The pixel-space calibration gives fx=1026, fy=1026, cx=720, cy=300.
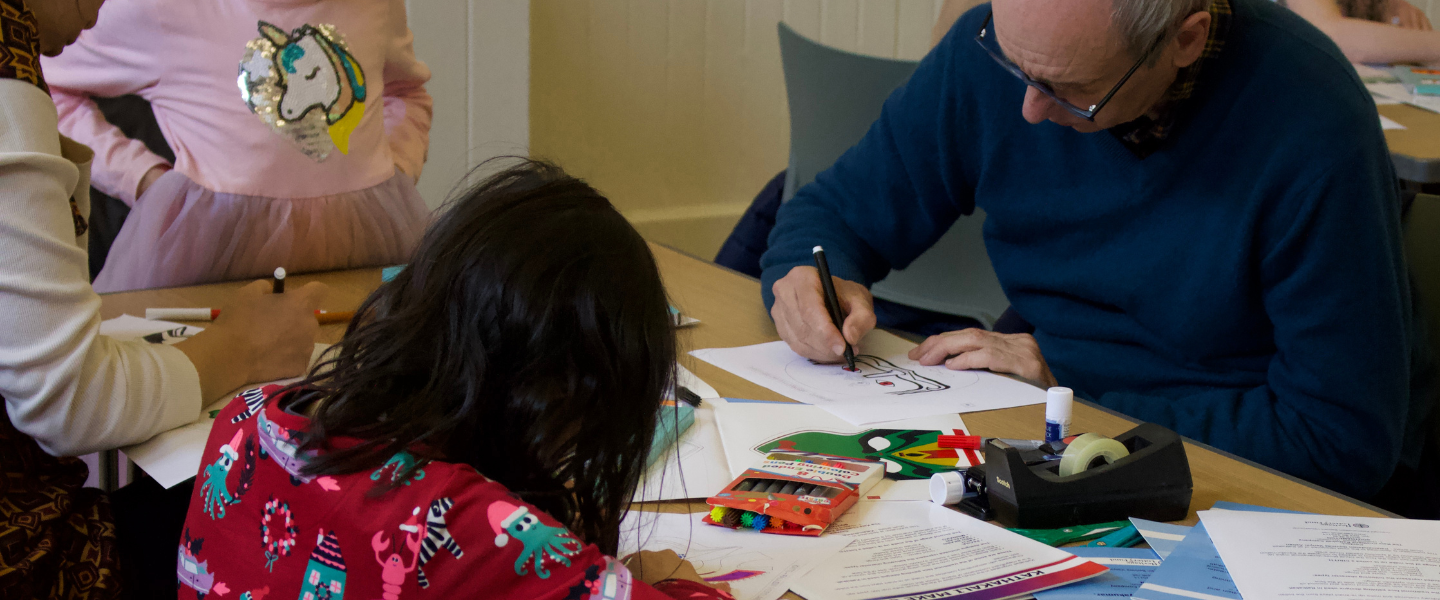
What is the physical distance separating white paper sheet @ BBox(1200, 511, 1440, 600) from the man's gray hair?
0.51 meters

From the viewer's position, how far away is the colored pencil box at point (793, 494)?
0.73m

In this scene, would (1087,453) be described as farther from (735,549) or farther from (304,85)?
(304,85)

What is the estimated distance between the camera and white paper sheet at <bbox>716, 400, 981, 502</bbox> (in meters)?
0.82

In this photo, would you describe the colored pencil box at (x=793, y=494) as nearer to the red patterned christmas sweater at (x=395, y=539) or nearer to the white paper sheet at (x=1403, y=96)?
the red patterned christmas sweater at (x=395, y=539)

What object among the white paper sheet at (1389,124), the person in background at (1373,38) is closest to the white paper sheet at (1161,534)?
the white paper sheet at (1389,124)

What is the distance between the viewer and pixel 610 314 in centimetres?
59

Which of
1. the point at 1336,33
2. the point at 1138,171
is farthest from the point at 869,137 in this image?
the point at 1336,33

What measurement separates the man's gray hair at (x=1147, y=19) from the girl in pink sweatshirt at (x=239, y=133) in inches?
37.0

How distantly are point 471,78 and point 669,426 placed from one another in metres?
1.82

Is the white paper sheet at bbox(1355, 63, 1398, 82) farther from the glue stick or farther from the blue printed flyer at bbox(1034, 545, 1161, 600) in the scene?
the blue printed flyer at bbox(1034, 545, 1161, 600)

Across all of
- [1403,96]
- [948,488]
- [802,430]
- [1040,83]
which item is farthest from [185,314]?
[1403,96]

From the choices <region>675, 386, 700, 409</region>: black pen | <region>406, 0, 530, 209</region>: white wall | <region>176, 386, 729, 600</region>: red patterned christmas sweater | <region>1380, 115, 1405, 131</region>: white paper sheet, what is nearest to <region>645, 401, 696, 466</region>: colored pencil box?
<region>675, 386, 700, 409</region>: black pen

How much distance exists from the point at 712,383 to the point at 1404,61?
2.70 meters

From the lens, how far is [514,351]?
0.58 metres
